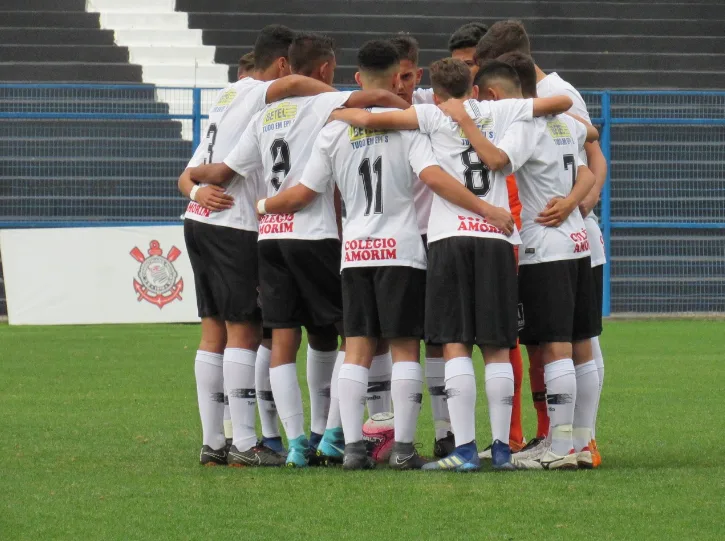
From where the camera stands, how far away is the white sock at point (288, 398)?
5.69 m

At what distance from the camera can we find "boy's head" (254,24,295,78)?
591cm

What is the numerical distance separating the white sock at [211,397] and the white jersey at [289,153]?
24.2 inches

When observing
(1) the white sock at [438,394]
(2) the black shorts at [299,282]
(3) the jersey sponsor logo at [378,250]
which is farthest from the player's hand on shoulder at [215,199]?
(1) the white sock at [438,394]

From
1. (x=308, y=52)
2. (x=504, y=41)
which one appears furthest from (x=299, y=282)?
(x=504, y=41)

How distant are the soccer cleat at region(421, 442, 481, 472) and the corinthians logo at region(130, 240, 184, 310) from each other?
30.6 ft

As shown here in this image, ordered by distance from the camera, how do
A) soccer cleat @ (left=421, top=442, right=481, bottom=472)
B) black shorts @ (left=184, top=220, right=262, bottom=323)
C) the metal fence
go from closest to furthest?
soccer cleat @ (left=421, top=442, right=481, bottom=472) → black shorts @ (left=184, top=220, right=262, bottom=323) → the metal fence

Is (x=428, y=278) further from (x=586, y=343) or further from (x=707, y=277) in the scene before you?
(x=707, y=277)

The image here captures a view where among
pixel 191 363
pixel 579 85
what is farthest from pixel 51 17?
pixel 191 363

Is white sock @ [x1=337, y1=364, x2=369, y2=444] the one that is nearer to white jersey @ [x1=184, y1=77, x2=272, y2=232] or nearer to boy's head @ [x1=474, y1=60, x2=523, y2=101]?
white jersey @ [x1=184, y1=77, x2=272, y2=232]

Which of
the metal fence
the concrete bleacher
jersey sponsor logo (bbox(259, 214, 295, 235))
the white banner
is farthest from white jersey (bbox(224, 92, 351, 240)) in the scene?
the concrete bleacher

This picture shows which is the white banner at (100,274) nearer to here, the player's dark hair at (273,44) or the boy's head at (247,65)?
the boy's head at (247,65)

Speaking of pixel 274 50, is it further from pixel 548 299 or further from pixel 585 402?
pixel 585 402

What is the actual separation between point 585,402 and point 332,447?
1.08 meters

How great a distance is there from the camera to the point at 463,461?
5.36 m
